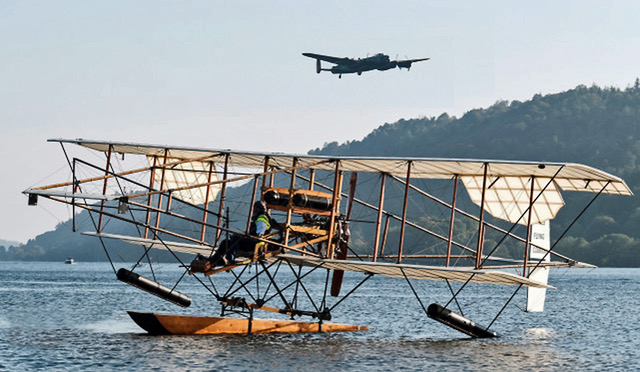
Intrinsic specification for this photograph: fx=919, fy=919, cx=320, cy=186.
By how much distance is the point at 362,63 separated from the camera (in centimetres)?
11119

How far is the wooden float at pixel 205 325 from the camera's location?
30.0 meters

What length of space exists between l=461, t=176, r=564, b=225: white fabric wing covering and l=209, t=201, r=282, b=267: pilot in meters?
7.34

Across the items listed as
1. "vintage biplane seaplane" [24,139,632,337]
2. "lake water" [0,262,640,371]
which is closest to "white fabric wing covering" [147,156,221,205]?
"vintage biplane seaplane" [24,139,632,337]

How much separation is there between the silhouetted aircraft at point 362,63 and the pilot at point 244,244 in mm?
84371

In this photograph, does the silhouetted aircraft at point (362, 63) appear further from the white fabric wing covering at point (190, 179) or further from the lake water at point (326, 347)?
the white fabric wing covering at point (190, 179)

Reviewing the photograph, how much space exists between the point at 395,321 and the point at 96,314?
1521 centimetres

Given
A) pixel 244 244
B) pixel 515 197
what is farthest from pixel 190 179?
pixel 515 197

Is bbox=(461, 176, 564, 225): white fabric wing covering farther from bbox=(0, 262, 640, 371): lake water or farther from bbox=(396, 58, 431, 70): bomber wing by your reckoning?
bbox=(396, 58, 431, 70): bomber wing

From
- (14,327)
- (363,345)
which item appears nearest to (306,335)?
(363,345)

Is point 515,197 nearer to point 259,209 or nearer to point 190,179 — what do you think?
point 259,209

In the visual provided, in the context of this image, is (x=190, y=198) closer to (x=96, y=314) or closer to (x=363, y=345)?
(x=363, y=345)

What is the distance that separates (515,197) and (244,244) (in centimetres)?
942

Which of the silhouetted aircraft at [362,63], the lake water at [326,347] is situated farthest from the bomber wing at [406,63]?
the lake water at [326,347]

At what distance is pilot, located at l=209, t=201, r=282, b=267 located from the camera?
27.8m
